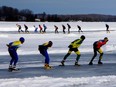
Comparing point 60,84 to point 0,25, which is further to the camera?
point 0,25

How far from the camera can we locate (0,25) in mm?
59000

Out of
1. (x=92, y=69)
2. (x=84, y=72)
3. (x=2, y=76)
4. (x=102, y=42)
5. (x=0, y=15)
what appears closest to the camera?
(x=2, y=76)

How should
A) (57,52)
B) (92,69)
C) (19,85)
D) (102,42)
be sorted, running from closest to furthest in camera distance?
(19,85) → (92,69) → (102,42) → (57,52)

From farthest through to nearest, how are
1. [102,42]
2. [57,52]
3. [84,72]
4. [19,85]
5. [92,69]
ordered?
[57,52]
[102,42]
[92,69]
[84,72]
[19,85]

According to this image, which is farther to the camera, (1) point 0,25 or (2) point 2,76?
(1) point 0,25

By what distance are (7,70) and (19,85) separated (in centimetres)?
441

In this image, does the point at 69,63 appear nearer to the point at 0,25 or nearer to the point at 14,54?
the point at 14,54

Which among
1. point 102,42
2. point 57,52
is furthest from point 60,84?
point 57,52

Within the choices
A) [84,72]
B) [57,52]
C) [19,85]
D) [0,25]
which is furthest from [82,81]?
[0,25]

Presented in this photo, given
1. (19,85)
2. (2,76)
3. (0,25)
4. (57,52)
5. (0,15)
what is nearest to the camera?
(19,85)

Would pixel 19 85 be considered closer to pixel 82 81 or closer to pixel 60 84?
pixel 60 84

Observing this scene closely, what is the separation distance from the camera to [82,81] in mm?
10984

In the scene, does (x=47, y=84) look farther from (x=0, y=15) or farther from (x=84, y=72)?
(x=0, y=15)

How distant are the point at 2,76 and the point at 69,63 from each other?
454 cm
